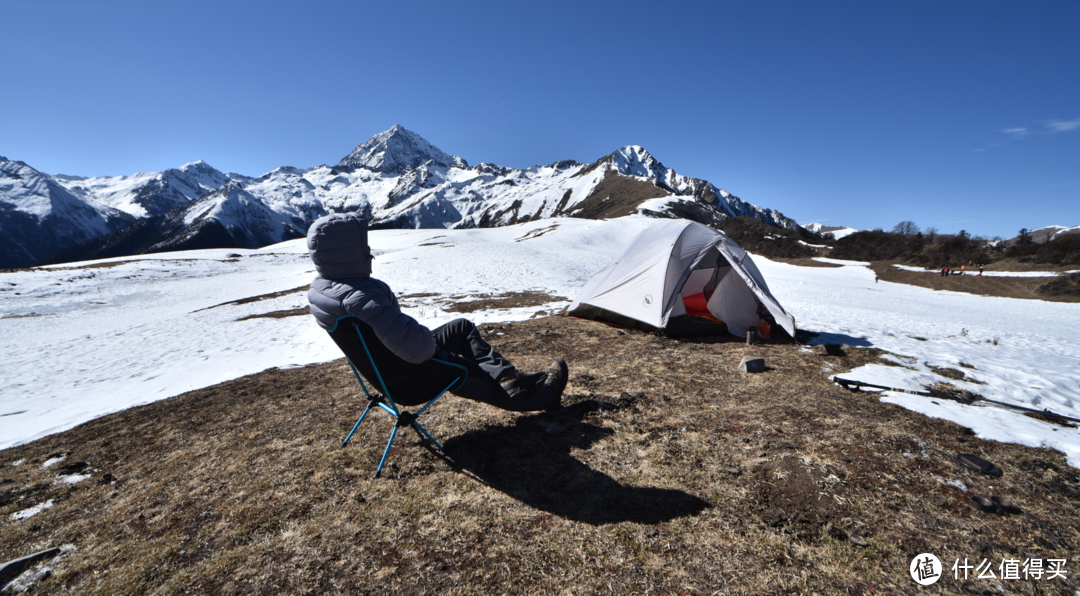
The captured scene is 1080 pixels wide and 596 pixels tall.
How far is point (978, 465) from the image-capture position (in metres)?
3.80

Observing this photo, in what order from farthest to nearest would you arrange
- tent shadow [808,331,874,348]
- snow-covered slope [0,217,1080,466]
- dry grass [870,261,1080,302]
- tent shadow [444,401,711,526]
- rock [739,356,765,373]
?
dry grass [870,261,1080,302] < tent shadow [808,331,874,348] < rock [739,356,765,373] < snow-covered slope [0,217,1080,466] < tent shadow [444,401,711,526]

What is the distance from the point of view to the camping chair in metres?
3.81

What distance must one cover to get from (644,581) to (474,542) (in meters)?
1.31

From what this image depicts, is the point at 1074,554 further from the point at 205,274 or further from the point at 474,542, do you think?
the point at 205,274

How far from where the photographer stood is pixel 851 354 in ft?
26.1

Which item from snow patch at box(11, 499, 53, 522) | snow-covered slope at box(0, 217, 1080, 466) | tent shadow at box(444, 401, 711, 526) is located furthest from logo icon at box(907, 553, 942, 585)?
snow patch at box(11, 499, 53, 522)

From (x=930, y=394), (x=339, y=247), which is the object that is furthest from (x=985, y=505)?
(x=339, y=247)

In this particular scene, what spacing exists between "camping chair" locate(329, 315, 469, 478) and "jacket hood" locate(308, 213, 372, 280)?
518 mm

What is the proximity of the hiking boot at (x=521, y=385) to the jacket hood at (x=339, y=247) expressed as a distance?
201 cm

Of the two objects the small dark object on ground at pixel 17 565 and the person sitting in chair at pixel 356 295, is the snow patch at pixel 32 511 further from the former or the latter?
the person sitting in chair at pixel 356 295

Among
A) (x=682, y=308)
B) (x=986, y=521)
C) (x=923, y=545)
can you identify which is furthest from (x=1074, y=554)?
(x=682, y=308)

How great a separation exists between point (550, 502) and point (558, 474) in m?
0.43

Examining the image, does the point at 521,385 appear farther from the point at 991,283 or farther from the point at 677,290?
the point at 991,283

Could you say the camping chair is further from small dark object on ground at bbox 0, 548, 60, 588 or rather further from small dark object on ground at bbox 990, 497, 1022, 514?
small dark object on ground at bbox 990, 497, 1022, 514
